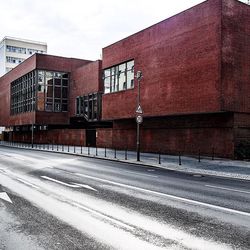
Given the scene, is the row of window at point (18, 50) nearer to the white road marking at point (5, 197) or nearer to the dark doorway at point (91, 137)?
the dark doorway at point (91, 137)

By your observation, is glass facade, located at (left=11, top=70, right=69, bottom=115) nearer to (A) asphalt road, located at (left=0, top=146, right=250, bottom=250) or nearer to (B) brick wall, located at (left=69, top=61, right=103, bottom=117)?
(B) brick wall, located at (left=69, top=61, right=103, bottom=117)

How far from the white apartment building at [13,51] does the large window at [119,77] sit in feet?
258

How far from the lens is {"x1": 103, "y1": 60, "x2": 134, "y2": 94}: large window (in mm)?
36406

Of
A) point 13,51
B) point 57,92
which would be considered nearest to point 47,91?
point 57,92

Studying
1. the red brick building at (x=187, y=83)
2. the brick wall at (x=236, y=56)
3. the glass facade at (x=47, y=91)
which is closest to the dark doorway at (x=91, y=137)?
the red brick building at (x=187, y=83)

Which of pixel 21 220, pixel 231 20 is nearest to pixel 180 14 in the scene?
pixel 231 20

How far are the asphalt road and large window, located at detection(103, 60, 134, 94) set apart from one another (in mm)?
23887

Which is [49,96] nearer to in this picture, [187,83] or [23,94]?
[23,94]

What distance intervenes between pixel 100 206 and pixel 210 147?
19.5 meters

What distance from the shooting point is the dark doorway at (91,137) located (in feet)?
Answer: 155

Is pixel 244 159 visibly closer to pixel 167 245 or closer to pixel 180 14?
pixel 180 14

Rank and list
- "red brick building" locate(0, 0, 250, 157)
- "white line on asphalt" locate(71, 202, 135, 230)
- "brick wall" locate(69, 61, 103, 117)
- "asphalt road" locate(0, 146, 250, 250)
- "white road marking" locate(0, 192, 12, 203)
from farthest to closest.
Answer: "brick wall" locate(69, 61, 103, 117) < "red brick building" locate(0, 0, 250, 157) < "white road marking" locate(0, 192, 12, 203) < "white line on asphalt" locate(71, 202, 135, 230) < "asphalt road" locate(0, 146, 250, 250)

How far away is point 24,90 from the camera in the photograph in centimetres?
6575

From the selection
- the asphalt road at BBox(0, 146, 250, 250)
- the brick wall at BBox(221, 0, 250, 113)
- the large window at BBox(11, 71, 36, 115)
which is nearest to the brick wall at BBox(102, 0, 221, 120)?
→ the brick wall at BBox(221, 0, 250, 113)
